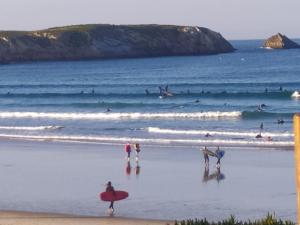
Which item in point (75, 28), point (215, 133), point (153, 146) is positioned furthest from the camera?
point (75, 28)

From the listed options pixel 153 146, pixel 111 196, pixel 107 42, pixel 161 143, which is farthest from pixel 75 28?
pixel 111 196

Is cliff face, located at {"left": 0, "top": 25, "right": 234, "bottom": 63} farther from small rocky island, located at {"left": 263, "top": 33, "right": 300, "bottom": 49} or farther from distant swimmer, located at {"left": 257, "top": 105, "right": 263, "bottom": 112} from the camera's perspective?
distant swimmer, located at {"left": 257, "top": 105, "right": 263, "bottom": 112}

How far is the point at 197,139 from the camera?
3300 centimetres

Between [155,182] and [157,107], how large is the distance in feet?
86.3

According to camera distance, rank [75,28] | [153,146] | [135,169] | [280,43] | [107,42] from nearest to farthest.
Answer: [135,169] → [153,146] → [107,42] → [75,28] → [280,43]

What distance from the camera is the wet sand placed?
1862 cm

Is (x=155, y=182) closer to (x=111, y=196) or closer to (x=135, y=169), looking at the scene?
(x=135, y=169)

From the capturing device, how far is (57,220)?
56.3 ft

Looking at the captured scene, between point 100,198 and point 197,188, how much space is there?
261 centimetres

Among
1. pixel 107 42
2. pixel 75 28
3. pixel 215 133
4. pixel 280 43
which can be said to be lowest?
pixel 215 133

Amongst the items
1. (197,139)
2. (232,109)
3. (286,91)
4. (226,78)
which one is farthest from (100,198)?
(226,78)

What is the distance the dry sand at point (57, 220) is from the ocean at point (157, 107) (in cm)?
1359

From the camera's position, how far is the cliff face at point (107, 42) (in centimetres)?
11812

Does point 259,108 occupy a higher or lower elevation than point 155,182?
higher
